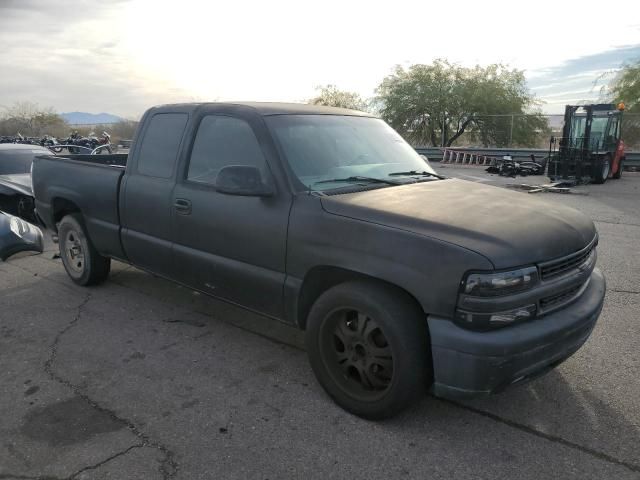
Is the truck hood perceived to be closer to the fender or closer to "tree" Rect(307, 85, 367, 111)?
the fender

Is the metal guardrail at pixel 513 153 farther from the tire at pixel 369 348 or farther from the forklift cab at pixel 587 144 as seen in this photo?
the tire at pixel 369 348

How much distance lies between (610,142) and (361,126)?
16819 mm

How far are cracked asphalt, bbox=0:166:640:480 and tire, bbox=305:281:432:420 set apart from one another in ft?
0.56

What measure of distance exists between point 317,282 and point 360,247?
0.50 m

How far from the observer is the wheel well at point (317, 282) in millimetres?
3094

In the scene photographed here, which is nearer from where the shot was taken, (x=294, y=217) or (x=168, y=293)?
(x=294, y=217)

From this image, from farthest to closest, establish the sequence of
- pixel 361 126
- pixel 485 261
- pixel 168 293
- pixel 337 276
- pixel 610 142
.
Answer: pixel 610 142
pixel 168 293
pixel 361 126
pixel 337 276
pixel 485 261

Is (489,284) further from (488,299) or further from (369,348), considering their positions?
(369,348)

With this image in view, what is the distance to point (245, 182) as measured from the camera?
131 inches

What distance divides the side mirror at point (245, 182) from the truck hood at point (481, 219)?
0.44 m

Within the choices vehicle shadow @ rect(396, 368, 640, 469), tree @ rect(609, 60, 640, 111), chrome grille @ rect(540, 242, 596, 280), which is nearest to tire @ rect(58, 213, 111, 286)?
vehicle shadow @ rect(396, 368, 640, 469)

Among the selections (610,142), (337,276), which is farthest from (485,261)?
(610,142)

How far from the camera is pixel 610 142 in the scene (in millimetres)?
17688

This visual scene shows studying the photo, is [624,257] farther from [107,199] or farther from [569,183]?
[569,183]
